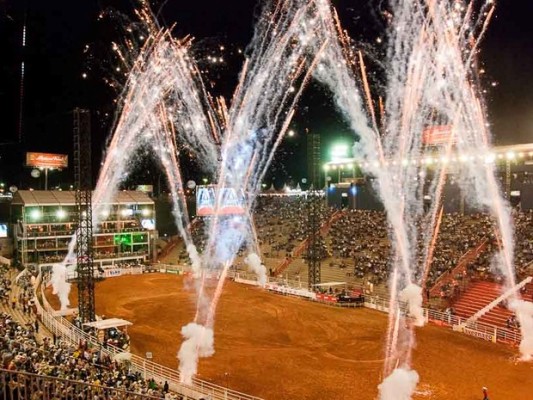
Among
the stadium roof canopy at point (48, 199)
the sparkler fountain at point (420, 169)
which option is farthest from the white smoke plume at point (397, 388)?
the stadium roof canopy at point (48, 199)

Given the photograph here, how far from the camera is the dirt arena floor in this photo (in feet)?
60.5

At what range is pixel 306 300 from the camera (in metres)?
33.6

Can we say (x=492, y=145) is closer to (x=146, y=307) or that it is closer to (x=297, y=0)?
(x=297, y=0)

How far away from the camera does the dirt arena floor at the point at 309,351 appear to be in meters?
18.4

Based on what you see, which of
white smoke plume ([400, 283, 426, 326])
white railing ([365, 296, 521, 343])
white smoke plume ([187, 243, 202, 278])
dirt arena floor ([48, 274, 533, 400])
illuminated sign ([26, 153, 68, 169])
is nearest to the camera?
dirt arena floor ([48, 274, 533, 400])

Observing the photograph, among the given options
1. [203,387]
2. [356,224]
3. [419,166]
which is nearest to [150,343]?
[203,387]

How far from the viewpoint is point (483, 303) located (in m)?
27.8

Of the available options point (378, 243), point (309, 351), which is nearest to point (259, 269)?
point (378, 243)

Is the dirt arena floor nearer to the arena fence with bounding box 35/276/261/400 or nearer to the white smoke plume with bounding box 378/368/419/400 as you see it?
the arena fence with bounding box 35/276/261/400

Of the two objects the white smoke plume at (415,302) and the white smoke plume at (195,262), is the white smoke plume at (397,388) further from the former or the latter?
the white smoke plume at (195,262)

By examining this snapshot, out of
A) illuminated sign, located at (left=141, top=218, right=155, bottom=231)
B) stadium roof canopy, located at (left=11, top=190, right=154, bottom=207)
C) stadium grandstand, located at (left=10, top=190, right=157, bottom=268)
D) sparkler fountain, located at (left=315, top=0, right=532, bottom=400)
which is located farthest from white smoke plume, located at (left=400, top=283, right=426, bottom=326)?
stadium roof canopy, located at (left=11, top=190, right=154, bottom=207)

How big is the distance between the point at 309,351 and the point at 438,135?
28.1 m

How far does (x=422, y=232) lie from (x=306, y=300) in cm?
1066

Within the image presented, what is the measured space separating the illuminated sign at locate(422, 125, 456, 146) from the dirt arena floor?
2023 centimetres
